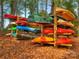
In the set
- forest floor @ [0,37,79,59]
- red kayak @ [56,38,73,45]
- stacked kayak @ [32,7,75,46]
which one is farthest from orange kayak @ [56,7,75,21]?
forest floor @ [0,37,79,59]

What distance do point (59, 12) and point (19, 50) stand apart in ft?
8.02

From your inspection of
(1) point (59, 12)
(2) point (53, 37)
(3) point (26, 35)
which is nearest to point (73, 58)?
(2) point (53, 37)

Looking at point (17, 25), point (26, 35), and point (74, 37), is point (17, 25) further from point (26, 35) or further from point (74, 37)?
point (74, 37)

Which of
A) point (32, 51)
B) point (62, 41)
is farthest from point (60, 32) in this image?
point (32, 51)

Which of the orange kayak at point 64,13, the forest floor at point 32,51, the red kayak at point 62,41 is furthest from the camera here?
the orange kayak at point 64,13

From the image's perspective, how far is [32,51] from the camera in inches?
391

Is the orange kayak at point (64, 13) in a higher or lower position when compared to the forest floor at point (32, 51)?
higher

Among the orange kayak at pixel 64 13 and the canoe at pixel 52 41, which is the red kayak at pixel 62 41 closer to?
the canoe at pixel 52 41

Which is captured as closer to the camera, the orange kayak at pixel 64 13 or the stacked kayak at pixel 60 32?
the stacked kayak at pixel 60 32

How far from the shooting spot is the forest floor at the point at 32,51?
9.48 m

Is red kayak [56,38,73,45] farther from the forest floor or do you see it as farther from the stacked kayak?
the forest floor

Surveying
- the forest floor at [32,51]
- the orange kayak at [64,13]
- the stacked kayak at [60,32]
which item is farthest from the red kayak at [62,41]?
the orange kayak at [64,13]

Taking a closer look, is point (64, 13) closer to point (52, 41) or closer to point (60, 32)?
point (60, 32)

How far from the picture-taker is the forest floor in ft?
31.1
